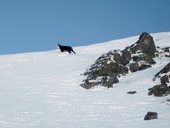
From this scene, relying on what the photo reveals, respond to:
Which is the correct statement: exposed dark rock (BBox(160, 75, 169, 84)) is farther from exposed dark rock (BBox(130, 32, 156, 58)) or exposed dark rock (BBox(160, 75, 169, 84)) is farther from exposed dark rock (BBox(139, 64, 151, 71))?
exposed dark rock (BBox(130, 32, 156, 58))

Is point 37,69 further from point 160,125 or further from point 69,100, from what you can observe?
point 160,125

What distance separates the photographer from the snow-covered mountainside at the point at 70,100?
13.5 meters

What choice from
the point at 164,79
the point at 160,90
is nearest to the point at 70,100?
the point at 160,90

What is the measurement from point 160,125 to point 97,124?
2.37 m

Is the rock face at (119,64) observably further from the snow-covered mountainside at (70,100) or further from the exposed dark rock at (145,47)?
the snow-covered mountainside at (70,100)

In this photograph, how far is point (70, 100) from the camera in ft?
61.3

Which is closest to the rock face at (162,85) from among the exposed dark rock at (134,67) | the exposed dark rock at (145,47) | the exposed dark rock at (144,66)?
the exposed dark rock at (144,66)

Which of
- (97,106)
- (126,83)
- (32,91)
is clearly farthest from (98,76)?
(97,106)

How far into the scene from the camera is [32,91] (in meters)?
20.8

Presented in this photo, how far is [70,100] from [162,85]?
5103 millimetres

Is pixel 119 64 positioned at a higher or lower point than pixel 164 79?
higher

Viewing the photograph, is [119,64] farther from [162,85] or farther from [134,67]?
[162,85]

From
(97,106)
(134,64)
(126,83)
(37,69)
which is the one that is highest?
(37,69)

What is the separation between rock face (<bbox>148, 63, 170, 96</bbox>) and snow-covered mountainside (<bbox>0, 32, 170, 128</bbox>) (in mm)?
396
